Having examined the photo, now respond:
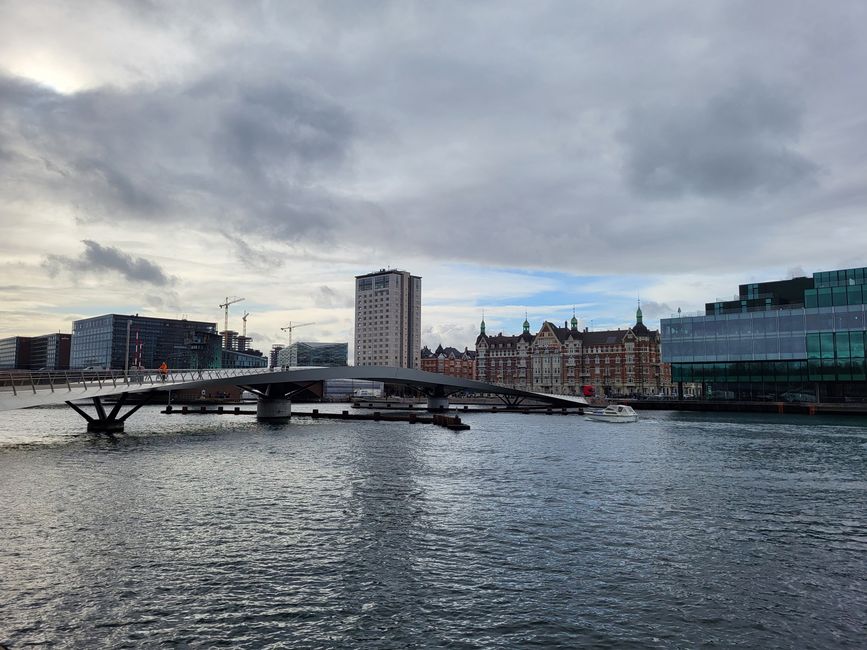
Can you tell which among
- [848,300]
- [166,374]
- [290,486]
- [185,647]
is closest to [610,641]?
[185,647]

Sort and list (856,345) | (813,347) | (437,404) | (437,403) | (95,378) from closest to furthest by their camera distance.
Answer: (95,378), (856,345), (813,347), (437,404), (437,403)

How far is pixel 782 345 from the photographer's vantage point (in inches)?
5512

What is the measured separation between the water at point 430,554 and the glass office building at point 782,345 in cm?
9008

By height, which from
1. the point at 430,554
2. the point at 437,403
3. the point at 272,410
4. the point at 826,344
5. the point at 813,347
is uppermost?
the point at 826,344

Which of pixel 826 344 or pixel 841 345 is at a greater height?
pixel 826 344

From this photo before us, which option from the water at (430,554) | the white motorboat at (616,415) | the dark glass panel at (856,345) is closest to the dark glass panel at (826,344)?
the dark glass panel at (856,345)

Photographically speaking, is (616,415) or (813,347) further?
(813,347)

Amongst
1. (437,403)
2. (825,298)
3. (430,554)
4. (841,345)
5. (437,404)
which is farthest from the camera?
(437,403)

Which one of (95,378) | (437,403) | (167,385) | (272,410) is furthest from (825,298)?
(95,378)

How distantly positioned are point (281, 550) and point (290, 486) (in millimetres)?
17320

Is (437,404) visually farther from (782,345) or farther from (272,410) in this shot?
(782,345)

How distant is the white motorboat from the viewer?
124 m

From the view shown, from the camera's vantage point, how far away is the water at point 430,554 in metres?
19.1

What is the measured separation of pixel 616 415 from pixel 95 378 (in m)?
94.3
